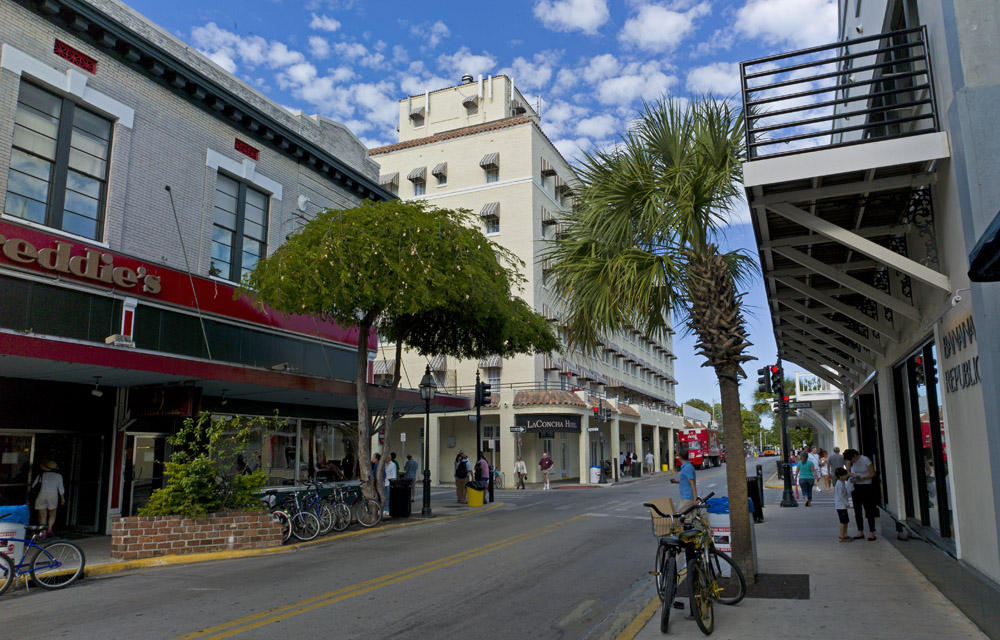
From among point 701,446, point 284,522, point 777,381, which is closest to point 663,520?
point 284,522

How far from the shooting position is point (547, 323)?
21797mm

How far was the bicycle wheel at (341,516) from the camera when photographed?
16750mm

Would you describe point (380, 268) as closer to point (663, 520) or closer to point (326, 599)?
point (326, 599)

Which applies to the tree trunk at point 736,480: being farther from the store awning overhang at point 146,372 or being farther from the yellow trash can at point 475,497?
the yellow trash can at point 475,497

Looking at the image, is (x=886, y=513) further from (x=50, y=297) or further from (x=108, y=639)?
(x=50, y=297)

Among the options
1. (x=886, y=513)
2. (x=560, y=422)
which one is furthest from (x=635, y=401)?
(x=886, y=513)

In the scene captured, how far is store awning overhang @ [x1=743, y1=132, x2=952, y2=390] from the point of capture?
7727mm

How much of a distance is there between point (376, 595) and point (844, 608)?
17.8 ft

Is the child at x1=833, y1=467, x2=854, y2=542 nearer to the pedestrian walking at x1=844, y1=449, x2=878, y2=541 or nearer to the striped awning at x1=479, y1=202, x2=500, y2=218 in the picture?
the pedestrian walking at x1=844, y1=449, x2=878, y2=541

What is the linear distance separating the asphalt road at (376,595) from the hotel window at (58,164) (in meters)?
7.62

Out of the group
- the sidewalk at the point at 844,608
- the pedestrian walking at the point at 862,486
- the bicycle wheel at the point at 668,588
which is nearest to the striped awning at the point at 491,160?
the pedestrian walking at the point at 862,486

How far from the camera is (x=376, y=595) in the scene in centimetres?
912

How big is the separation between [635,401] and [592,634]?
50959 millimetres

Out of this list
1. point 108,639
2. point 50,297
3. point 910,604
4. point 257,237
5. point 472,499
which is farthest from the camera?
point 472,499
